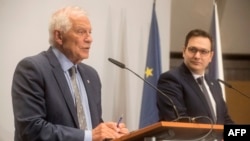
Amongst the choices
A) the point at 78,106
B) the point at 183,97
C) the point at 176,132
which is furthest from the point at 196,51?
the point at 176,132

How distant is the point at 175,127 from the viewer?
2174mm

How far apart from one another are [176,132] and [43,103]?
901 millimetres

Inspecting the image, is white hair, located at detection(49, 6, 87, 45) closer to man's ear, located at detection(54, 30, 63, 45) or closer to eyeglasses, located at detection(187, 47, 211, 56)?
man's ear, located at detection(54, 30, 63, 45)

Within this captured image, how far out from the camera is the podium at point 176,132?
85.4 inches

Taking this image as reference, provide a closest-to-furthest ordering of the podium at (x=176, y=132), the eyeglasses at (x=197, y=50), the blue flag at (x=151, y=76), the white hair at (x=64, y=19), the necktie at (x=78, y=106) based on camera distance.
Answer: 1. the podium at (x=176, y=132)
2. the necktie at (x=78, y=106)
3. the white hair at (x=64, y=19)
4. the eyeglasses at (x=197, y=50)
5. the blue flag at (x=151, y=76)

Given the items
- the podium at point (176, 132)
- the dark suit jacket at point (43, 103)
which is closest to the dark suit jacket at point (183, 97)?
the dark suit jacket at point (43, 103)

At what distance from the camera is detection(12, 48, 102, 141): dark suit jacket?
2.65 meters

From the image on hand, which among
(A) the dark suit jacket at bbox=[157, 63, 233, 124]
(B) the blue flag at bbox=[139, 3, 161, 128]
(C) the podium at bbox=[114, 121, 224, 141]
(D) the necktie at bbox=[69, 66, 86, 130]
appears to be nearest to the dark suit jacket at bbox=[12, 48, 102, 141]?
(D) the necktie at bbox=[69, 66, 86, 130]

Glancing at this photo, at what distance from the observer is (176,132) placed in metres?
2.25

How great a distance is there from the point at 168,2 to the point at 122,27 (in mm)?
664

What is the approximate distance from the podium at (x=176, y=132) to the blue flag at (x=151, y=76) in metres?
2.42

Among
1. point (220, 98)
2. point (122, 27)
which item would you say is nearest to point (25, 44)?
point (122, 27)

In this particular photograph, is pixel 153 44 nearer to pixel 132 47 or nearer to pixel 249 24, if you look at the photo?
pixel 132 47

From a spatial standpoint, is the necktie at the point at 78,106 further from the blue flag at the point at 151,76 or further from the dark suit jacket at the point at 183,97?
the blue flag at the point at 151,76
